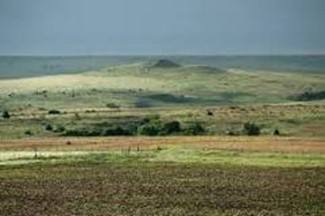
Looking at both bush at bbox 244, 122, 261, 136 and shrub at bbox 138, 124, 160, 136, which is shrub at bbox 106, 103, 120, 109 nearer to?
shrub at bbox 138, 124, 160, 136

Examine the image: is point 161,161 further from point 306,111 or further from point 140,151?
point 306,111

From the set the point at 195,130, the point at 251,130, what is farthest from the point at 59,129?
the point at 251,130

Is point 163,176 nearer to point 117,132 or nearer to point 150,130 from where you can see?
point 150,130

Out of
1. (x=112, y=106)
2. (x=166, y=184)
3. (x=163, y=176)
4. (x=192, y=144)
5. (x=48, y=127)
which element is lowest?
(x=112, y=106)

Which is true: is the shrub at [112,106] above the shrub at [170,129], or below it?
below

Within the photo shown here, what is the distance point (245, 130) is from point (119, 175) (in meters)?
46.0

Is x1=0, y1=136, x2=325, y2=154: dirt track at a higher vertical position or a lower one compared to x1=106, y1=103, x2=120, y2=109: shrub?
higher

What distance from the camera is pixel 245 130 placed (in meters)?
101

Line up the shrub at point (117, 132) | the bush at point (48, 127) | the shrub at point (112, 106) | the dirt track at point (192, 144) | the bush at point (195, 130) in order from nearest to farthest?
the dirt track at point (192, 144) → the bush at point (195, 130) → the shrub at point (117, 132) → the bush at point (48, 127) → the shrub at point (112, 106)

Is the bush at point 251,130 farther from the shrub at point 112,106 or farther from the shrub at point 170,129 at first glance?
the shrub at point 112,106

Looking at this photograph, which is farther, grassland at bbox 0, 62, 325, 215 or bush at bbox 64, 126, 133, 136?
bush at bbox 64, 126, 133, 136

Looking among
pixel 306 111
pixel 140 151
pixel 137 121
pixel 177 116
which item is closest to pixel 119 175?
pixel 140 151

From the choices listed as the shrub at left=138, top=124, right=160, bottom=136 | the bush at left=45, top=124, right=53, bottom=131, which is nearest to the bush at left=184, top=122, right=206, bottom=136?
the shrub at left=138, top=124, right=160, bottom=136

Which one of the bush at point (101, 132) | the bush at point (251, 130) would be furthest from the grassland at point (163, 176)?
the bush at point (251, 130)
